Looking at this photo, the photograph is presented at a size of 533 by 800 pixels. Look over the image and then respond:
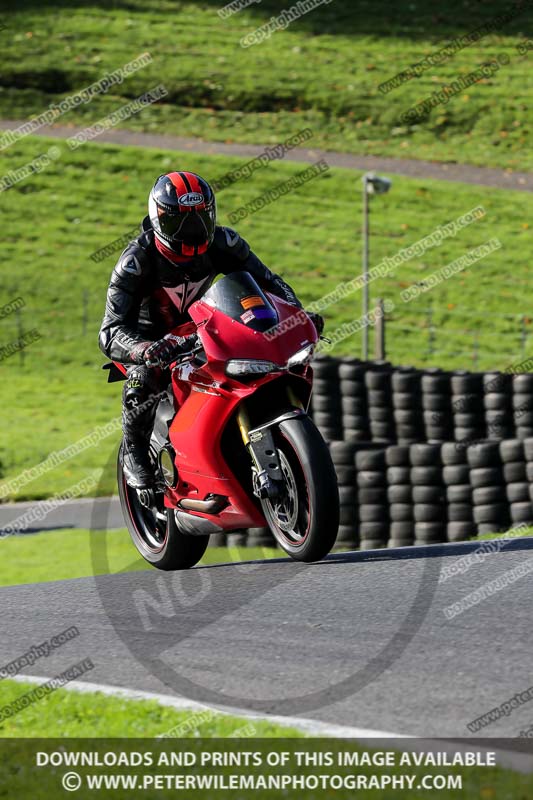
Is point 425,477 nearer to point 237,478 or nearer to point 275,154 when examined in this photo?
point 237,478

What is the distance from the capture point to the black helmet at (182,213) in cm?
786

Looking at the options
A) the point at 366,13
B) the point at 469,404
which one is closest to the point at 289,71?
the point at 366,13

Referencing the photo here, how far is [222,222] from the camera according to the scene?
29.9 metres

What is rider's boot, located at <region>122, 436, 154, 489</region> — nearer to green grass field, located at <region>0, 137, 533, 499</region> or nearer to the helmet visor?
the helmet visor

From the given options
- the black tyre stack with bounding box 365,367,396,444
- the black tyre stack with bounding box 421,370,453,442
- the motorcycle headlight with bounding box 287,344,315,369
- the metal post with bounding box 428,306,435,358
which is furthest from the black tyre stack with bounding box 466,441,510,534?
the metal post with bounding box 428,306,435,358

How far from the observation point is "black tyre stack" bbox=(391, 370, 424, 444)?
1495cm

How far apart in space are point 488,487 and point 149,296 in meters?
5.40

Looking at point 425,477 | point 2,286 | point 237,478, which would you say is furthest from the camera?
point 2,286

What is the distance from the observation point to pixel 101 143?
115 ft

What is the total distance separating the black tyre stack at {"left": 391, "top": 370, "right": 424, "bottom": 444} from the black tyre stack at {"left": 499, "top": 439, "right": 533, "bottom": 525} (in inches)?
95.3

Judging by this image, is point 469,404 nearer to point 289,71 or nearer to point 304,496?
point 304,496

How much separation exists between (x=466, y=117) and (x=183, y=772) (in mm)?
32658

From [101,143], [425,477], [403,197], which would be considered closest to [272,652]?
[425,477]

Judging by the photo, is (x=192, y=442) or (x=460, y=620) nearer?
(x=460, y=620)
